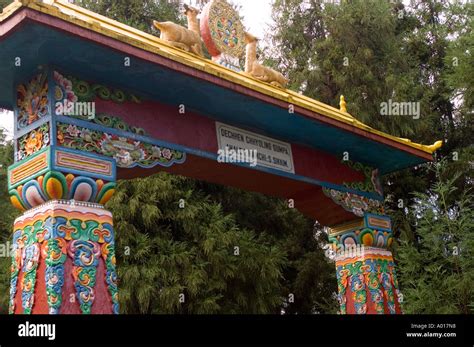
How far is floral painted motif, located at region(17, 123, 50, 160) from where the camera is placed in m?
4.31

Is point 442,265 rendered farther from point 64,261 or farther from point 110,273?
point 64,261

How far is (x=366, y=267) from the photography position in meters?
6.71

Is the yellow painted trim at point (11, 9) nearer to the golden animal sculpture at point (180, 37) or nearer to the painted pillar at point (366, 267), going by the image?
the golden animal sculpture at point (180, 37)

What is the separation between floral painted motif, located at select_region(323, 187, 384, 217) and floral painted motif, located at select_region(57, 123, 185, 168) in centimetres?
214

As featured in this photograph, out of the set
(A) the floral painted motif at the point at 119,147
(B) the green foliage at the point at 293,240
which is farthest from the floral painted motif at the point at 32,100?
(B) the green foliage at the point at 293,240

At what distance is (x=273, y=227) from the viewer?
11.6 m

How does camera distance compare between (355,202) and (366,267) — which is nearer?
(366,267)

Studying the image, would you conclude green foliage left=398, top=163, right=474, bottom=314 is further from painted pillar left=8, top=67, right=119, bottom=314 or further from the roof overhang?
painted pillar left=8, top=67, right=119, bottom=314

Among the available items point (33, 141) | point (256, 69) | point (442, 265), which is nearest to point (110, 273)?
point (33, 141)

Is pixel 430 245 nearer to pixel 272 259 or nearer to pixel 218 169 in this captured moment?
pixel 272 259

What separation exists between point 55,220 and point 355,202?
3750 mm

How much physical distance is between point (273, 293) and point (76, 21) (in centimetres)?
708

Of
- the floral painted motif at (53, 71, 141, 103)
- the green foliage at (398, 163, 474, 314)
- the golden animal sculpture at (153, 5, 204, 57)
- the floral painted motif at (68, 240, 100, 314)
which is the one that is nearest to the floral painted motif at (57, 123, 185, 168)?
the floral painted motif at (53, 71, 141, 103)

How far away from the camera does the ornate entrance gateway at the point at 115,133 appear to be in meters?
4.10
